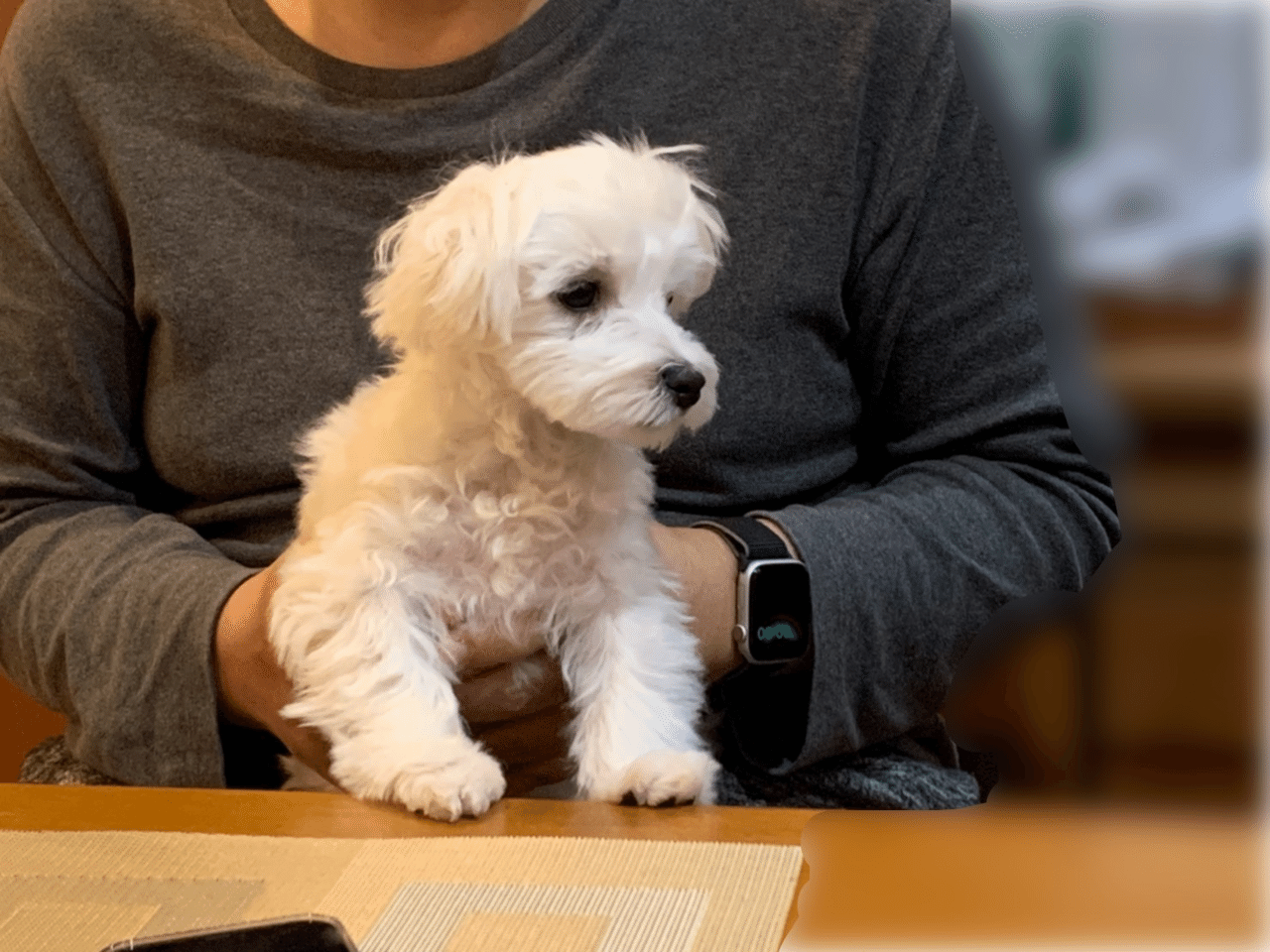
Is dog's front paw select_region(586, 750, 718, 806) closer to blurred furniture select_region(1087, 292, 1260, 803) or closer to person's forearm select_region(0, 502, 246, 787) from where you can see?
person's forearm select_region(0, 502, 246, 787)

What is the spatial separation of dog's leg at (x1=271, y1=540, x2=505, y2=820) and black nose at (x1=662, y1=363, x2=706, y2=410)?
0.82 ft

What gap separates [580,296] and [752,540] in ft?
0.78

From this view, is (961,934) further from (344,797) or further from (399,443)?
(399,443)

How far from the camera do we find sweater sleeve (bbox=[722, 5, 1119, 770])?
3.40ft

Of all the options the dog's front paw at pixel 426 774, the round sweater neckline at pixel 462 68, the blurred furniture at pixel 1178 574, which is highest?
the round sweater neckline at pixel 462 68

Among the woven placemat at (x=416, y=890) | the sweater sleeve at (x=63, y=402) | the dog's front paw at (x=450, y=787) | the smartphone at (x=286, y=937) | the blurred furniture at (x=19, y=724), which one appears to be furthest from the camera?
the blurred furniture at (x=19, y=724)

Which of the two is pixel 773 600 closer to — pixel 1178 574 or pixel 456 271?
pixel 456 271

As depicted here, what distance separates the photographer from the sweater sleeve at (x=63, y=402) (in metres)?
1.14

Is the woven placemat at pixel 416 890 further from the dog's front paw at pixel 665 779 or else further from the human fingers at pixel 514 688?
the human fingers at pixel 514 688

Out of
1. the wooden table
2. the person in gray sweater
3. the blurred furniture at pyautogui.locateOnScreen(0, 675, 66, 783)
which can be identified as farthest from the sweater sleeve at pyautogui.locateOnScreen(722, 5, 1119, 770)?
the blurred furniture at pyautogui.locateOnScreen(0, 675, 66, 783)

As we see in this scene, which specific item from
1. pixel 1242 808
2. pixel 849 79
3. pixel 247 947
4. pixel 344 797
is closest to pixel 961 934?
pixel 1242 808

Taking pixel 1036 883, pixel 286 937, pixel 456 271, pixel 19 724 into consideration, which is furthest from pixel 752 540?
pixel 19 724

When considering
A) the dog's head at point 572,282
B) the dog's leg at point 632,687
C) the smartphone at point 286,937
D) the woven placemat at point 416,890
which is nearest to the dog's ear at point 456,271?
the dog's head at point 572,282

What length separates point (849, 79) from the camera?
118 cm
